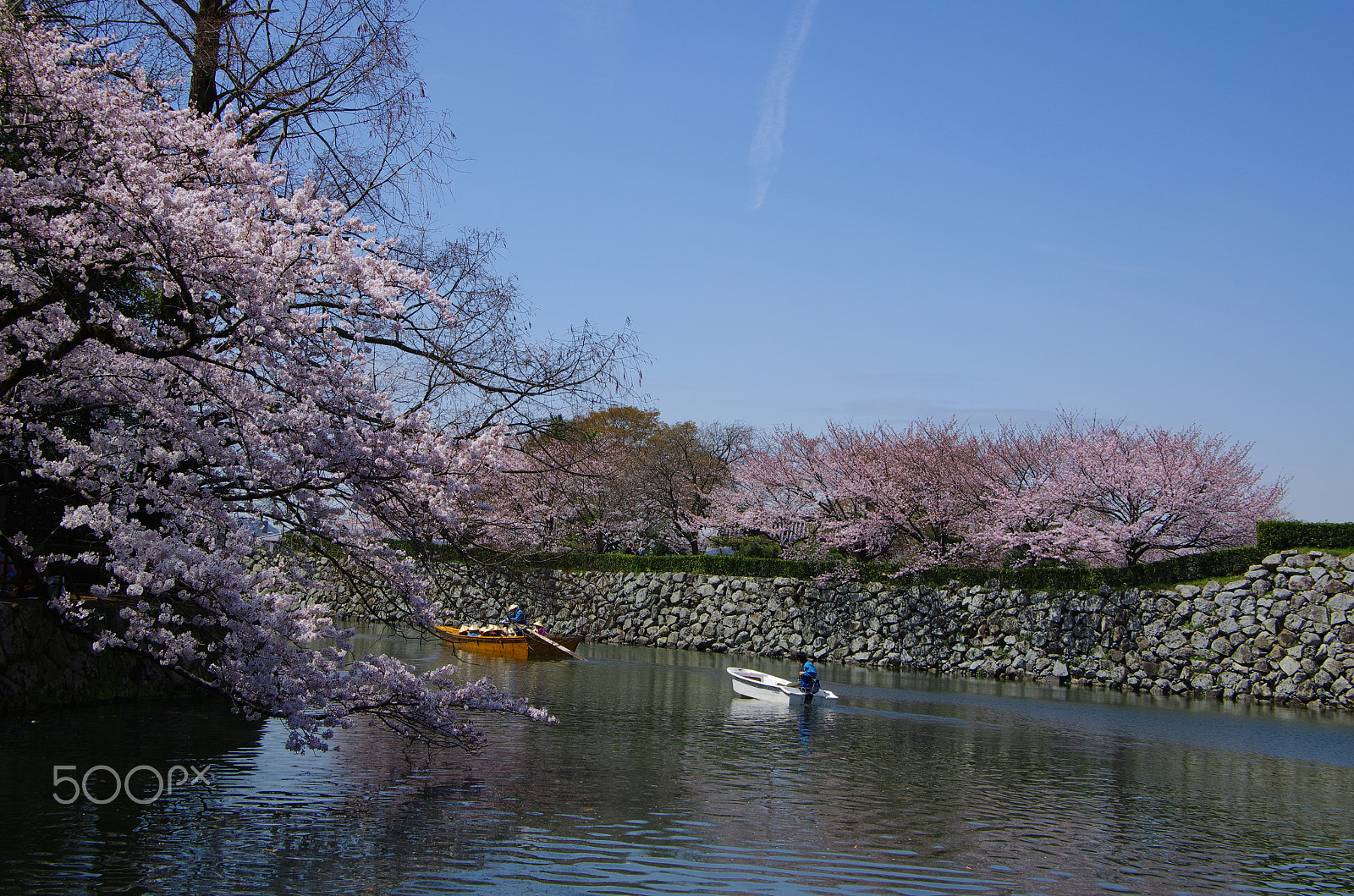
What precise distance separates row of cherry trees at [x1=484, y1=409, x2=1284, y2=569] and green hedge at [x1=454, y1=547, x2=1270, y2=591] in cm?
65

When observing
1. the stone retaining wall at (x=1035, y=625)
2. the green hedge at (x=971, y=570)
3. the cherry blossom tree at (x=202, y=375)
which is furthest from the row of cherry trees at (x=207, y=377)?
the green hedge at (x=971, y=570)

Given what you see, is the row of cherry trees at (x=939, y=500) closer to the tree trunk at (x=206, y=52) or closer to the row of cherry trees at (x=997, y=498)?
the row of cherry trees at (x=997, y=498)

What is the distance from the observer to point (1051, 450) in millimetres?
29328

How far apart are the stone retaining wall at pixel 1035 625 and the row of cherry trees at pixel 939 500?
5.24 feet

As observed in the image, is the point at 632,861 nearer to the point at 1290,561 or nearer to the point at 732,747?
the point at 732,747

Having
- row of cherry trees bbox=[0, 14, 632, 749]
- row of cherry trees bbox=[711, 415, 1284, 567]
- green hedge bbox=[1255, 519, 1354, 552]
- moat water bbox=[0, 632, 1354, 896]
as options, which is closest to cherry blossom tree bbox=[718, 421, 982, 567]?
row of cherry trees bbox=[711, 415, 1284, 567]

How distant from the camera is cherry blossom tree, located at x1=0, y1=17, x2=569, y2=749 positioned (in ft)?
21.7

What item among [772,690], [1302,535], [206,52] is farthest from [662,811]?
[1302,535]

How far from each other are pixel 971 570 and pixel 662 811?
2013cm

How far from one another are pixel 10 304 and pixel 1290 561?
23.2m

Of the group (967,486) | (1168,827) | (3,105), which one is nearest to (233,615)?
(3,105)

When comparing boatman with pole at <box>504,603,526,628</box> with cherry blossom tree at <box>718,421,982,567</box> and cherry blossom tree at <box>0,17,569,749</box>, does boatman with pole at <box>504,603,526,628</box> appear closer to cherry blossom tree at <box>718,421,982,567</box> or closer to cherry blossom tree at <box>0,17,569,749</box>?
cherry blossom tree at <box>718,421,982,567</box>

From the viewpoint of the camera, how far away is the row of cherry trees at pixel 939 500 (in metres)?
25.0

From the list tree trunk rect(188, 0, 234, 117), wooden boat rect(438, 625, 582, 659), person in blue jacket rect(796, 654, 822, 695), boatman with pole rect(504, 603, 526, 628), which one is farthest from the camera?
boatman with pole rect(504, 603, 526, 628)
